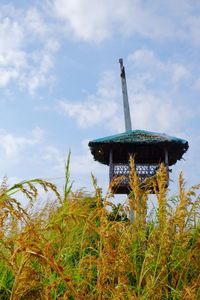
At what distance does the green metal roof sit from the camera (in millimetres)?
20266

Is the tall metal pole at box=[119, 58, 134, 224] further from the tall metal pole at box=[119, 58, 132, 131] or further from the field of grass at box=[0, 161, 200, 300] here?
the field of grass at box=[0, 161, 200, 300]

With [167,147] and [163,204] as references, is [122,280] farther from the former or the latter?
[167,147]

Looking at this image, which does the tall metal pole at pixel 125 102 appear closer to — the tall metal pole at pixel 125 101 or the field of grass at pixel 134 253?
the tall metal pole at pixel 125 101

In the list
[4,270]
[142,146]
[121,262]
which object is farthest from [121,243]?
[142,146]

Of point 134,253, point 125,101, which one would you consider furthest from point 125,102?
point 134,253

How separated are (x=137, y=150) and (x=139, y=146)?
42 centimetres

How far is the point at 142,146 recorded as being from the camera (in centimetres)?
2114

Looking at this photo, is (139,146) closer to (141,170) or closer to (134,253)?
(141,170)

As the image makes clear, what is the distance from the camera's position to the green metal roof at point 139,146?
20266 millimetres

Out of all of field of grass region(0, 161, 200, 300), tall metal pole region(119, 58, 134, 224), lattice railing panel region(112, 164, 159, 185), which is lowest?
field of grass region(0, 161, 200, 300)

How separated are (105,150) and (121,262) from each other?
1948cm

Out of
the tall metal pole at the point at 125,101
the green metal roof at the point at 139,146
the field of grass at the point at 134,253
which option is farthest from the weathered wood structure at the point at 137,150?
the field of grass at the point at 134,253

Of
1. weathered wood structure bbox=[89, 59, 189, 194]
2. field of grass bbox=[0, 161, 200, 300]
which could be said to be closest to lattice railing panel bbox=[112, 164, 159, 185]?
weathered wood structure bbox=[89, 59, 189, 194]

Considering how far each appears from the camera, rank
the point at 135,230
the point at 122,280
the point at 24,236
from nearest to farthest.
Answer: the point at 24,236 → the point at 122,280 → the point at 135,230
